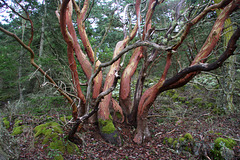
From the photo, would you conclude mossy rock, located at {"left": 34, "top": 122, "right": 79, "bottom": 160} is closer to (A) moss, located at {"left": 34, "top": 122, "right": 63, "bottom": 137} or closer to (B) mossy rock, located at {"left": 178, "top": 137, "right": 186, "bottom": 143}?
(A) moss, located at {"left": 34, "top": 122, "right": 63, "bottom": 137}

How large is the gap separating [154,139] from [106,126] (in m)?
1.64

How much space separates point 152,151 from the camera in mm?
4383

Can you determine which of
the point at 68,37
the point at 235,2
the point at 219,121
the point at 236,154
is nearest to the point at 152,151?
the point at 236,154

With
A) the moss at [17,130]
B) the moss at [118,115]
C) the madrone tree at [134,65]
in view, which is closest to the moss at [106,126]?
the madrone tree at [134,65]

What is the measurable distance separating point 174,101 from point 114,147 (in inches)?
202

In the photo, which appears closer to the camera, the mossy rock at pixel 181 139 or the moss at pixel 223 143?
the moss at pixel 223 143

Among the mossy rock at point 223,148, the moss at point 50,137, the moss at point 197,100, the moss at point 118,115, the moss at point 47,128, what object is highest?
the moss at point 197,100

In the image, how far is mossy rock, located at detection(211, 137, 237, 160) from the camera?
367 centimetres

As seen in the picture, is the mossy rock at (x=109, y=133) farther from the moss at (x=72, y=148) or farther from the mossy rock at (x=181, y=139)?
the mossy rock at (x=181, y=139)

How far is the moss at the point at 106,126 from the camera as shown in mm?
4676

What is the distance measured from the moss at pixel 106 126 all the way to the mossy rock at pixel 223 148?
2.76m

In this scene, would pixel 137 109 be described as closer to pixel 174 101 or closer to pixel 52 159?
pixel 52 159

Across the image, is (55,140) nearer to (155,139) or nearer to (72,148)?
(72,148)

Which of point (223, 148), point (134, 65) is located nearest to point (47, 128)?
point (134, 65)
